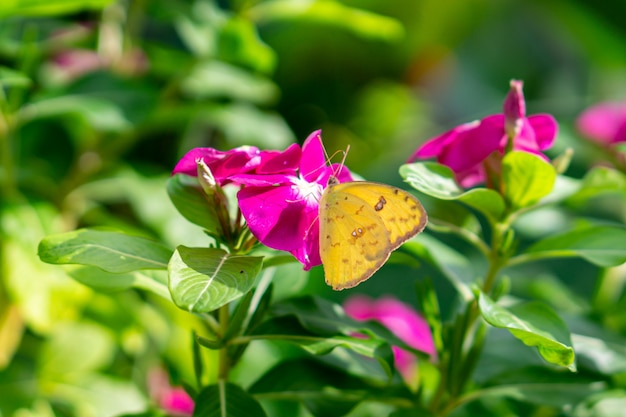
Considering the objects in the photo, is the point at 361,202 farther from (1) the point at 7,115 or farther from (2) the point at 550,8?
(2) the point at 550,8

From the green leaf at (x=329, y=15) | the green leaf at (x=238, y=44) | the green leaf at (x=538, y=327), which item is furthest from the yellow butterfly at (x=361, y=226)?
the green leaf at (x=329, y=15)

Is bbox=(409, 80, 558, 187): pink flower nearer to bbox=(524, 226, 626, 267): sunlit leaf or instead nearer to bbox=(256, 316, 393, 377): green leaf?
bbox=(524, 226, 626, 267): sunlit leaf

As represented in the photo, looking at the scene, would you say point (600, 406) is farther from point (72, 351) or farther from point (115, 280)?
point (72, 351)

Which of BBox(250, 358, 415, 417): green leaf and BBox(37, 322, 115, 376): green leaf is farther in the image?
BBox(37, 322, 115, 376): green leaf

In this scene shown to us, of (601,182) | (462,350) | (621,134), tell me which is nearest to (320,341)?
(462,350)

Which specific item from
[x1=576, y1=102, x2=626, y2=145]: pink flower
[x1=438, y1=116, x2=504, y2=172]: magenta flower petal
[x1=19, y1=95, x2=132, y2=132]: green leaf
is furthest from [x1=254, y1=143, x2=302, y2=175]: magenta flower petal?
[x1=576, y1=102, x2=626, y2=145]: pink flower

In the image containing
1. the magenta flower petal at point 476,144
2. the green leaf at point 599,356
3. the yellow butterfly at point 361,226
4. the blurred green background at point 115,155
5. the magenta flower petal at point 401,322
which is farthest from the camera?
the magenta flower petal at point 401,322

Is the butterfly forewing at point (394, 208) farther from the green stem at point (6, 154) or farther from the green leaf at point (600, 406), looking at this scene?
the green stem at point (6, 154)
